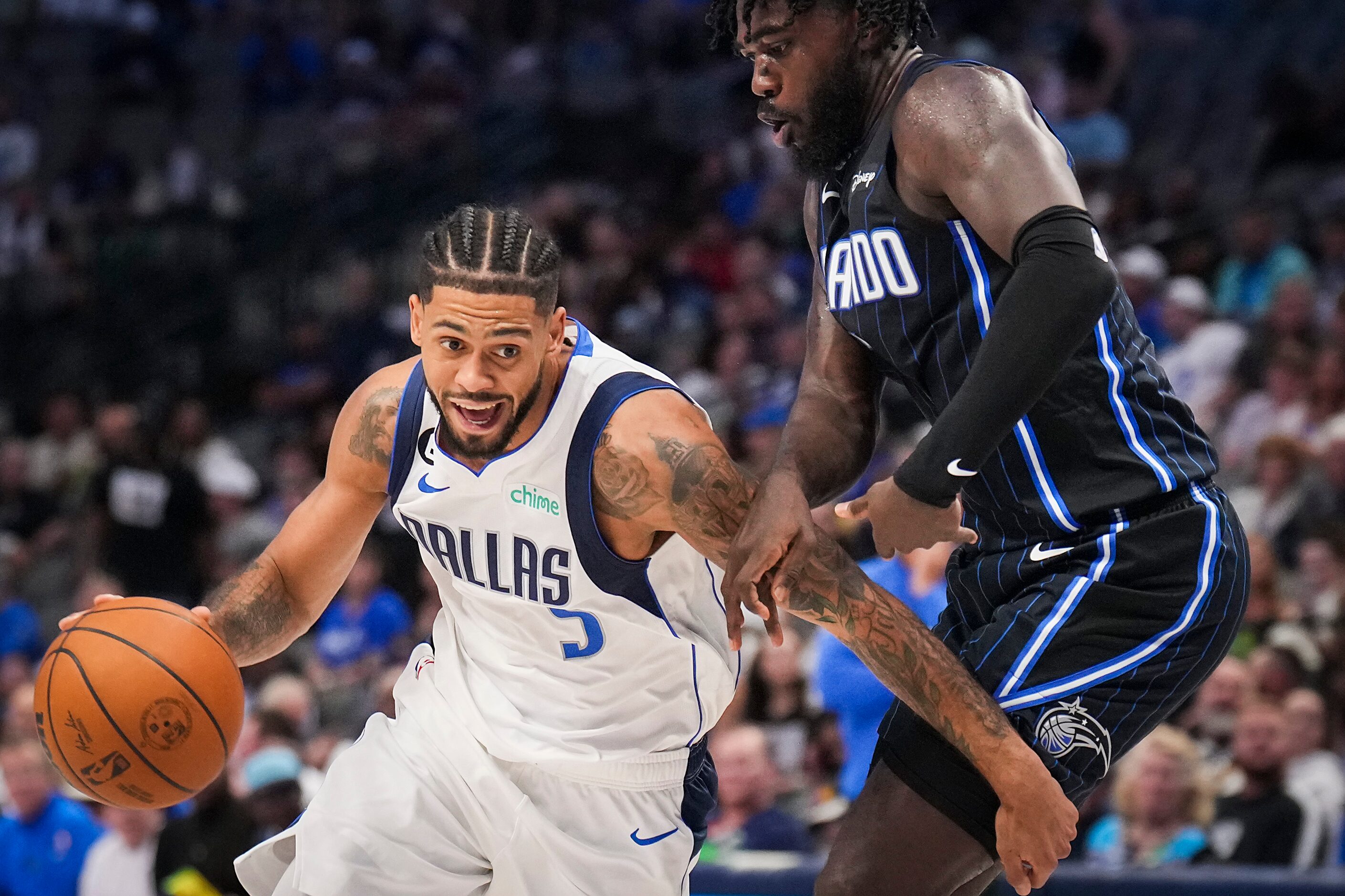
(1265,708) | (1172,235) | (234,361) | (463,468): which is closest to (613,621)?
(463,468)

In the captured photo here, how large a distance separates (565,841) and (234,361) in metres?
9.38

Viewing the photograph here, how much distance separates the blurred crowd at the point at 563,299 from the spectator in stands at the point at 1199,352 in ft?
0.06

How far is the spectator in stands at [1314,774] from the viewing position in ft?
16.5

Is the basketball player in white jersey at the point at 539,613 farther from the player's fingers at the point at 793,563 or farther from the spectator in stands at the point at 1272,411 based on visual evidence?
the spectator in stands at the point at 1272,411

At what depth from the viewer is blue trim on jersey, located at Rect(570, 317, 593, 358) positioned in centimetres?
324

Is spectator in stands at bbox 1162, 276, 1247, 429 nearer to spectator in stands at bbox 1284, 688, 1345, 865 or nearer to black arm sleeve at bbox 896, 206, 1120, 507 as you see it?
spectator in stands at bbox 1284, 688, 1345, 865

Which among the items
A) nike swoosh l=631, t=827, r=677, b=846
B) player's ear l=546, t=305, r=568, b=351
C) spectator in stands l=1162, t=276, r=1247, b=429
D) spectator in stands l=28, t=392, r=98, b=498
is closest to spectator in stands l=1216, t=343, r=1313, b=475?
spectator in stands l=1162, t=276, r=1247, b=429

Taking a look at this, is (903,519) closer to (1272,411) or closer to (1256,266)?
(1272,411)

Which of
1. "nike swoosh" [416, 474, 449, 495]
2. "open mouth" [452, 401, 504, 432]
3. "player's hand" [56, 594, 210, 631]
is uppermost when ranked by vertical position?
"open mouth" [452, 401, 504, 432]

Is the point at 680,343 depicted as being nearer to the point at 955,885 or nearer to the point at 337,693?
the point at 337,693

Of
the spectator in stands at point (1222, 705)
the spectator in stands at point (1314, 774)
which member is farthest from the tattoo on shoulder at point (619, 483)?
the spectator in stands at point (1222, 705)

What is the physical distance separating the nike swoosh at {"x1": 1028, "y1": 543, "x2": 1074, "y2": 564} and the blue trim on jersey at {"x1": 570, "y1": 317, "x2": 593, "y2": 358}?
969 mm

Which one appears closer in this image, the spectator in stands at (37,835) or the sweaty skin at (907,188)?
the sweaty skin at (907,188)

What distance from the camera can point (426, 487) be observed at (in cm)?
321
